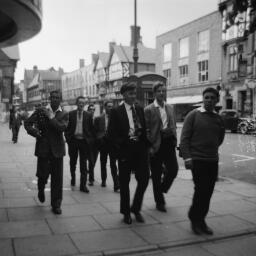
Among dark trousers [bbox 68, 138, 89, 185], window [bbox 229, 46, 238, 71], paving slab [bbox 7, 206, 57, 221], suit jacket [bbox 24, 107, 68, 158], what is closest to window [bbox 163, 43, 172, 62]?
window [bbox 229, 46, 238, 71]

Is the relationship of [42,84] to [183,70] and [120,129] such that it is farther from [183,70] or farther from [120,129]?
[120,129]

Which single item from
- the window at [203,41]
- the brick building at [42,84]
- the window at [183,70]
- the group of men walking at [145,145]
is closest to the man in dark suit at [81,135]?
the group of men walking at [145,145]

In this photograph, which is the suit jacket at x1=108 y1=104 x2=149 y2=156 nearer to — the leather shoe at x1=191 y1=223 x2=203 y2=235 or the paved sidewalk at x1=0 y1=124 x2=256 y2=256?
the paved sidewalk at x1=0 y1=124 x2=256 y2=256

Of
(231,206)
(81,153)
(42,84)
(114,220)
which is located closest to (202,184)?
(114,220)

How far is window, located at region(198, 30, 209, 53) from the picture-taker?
40906mm

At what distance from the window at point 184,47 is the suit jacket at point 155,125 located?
40000mm

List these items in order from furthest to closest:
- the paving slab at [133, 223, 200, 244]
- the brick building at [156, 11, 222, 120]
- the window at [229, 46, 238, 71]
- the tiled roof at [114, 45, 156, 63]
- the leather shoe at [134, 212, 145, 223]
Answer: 1. the tiled roof at [114, 45, 156, 63]
2. the brick building at [156, 11, 222, 120]
3. the window at [229, 46, 238, 71]
4. the leather shoe at [134, 212, 145, 223]
5. the paving slab at [133, 223, 200, 244]

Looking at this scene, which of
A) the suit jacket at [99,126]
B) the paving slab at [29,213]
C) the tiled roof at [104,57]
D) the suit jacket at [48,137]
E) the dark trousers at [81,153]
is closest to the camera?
the paving slab at [29,213]

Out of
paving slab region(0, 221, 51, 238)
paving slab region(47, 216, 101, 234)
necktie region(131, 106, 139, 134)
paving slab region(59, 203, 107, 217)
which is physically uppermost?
necktie region(131, 106, 139, 134)

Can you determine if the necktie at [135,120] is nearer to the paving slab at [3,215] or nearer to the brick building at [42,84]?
the paving slab at [3,215]

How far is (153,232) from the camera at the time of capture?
192 inches

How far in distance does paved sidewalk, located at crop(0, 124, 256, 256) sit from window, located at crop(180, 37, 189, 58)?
3896cm

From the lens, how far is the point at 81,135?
292 inches

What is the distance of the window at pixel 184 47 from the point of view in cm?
4475
